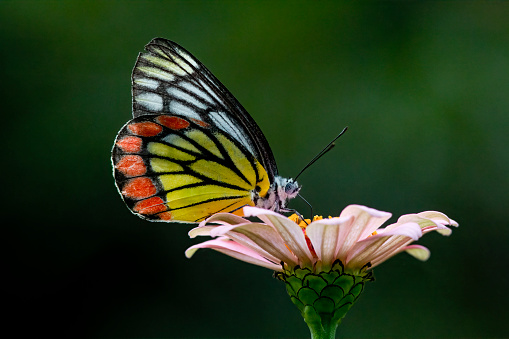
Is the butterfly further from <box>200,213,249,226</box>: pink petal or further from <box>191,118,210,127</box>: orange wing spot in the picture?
<box>200,213,249,226</box>: pink petal

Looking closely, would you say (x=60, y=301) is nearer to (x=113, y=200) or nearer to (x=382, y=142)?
(x=113, y=200)

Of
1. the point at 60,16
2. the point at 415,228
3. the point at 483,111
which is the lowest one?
the point at 483,111

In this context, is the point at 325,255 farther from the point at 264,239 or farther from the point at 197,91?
the point at 197,91

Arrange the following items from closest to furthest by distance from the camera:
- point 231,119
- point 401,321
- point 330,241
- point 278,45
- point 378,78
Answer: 1. point 330,241
2. point 231,119
3. point 401,321
4. point 378,78
5. point 278,45

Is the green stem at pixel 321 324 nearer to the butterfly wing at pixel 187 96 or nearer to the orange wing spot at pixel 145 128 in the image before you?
the butterfly wing at pixel 187 96

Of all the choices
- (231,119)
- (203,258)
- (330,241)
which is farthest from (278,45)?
(330,241)

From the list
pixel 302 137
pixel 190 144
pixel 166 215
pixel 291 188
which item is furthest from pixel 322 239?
pixel 302 137

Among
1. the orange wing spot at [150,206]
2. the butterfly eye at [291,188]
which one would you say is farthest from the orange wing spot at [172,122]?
the butterfly eye at [291,188]

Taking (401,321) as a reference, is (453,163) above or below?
above
